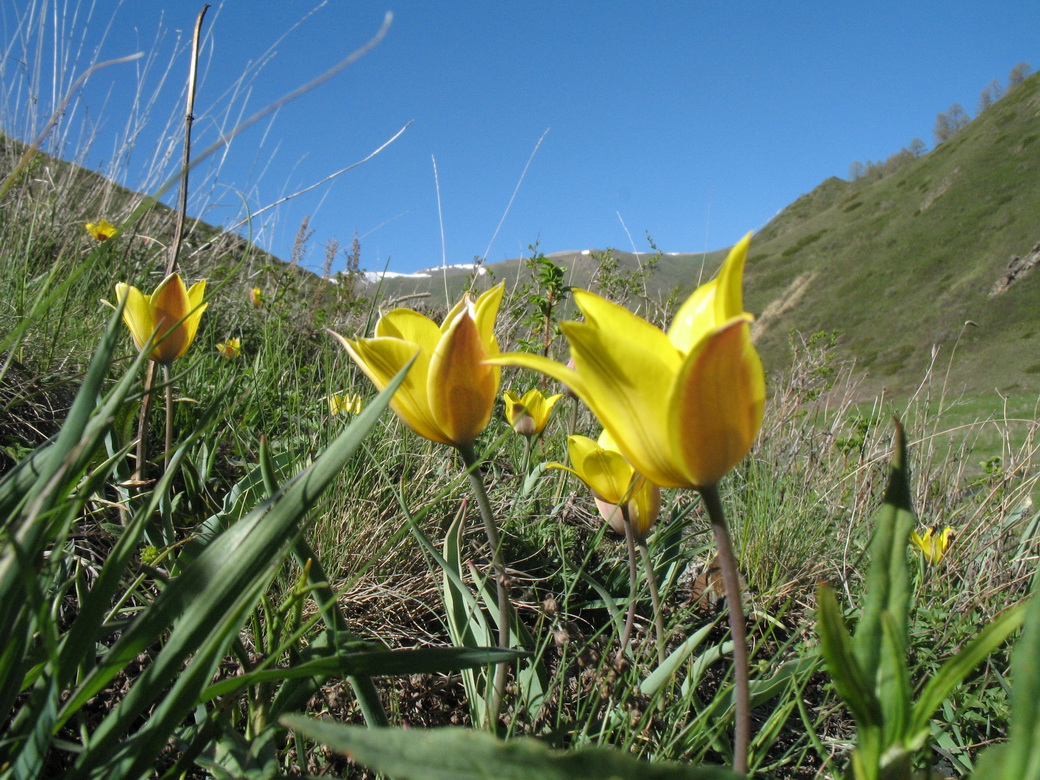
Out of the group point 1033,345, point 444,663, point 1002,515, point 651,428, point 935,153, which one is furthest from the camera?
point 935,153

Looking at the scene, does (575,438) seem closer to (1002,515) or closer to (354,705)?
(354,705)

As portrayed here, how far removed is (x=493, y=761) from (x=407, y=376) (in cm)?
54

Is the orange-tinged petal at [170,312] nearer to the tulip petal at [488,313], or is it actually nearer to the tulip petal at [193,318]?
the tulip petal at [193,318]

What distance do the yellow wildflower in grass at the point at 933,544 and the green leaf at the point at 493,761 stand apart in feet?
5.56

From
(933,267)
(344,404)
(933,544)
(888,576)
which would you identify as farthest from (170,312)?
(933,267)

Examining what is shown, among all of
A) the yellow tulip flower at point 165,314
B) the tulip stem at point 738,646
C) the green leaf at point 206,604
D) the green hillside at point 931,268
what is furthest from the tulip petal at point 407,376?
the green hillside at point 931,268

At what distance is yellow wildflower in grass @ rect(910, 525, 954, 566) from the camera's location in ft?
6.18

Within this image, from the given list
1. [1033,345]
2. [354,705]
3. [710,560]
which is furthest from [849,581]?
[1033,345]

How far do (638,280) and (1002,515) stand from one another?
1.98m

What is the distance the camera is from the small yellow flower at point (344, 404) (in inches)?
76.4

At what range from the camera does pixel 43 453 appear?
0.78 meters

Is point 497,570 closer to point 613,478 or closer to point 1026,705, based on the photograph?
point 613,478

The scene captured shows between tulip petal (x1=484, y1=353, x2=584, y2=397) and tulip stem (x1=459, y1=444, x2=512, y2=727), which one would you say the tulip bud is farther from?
tulip petal (x1=484, y1=353, x2=584, y2=397)

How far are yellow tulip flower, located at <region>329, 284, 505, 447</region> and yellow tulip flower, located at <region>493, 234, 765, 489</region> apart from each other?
25 cm
